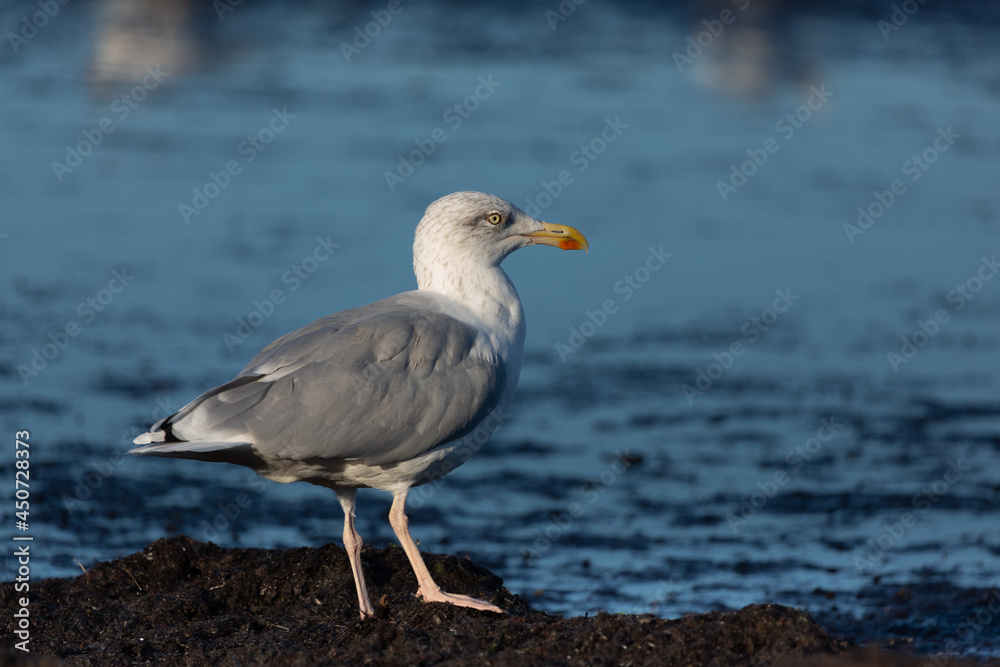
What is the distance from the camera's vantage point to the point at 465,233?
22.3ft

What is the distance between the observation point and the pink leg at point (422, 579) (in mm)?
6039

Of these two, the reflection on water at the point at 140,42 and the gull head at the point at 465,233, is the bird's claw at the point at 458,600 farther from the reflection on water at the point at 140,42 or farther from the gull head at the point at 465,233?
the reflection on water at the point at 140,42

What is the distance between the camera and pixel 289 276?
12969mm

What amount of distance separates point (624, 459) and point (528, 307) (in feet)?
10.2

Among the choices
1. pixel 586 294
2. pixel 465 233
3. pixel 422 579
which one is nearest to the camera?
pixel 422 579

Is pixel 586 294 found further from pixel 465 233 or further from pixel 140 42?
pixel 140 42

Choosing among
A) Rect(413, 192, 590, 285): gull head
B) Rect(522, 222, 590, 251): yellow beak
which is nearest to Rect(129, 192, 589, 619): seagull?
Rect(413, 192, 590, 285): gull head

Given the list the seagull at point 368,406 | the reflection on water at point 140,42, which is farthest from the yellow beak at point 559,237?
the reflection on water at point 140,42

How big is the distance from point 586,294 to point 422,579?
698cm

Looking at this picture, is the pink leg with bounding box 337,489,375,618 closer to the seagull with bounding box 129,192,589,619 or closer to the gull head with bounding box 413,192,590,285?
the seagull with bounding box 129,192,589,619

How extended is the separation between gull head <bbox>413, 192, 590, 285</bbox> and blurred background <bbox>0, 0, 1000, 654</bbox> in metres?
2.13

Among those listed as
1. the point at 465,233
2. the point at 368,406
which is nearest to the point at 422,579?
the point at 368,406

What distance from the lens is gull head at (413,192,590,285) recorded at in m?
6.79

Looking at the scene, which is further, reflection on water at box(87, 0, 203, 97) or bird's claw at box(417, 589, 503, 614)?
reflection on water at box(87, 0, 203, 97)
